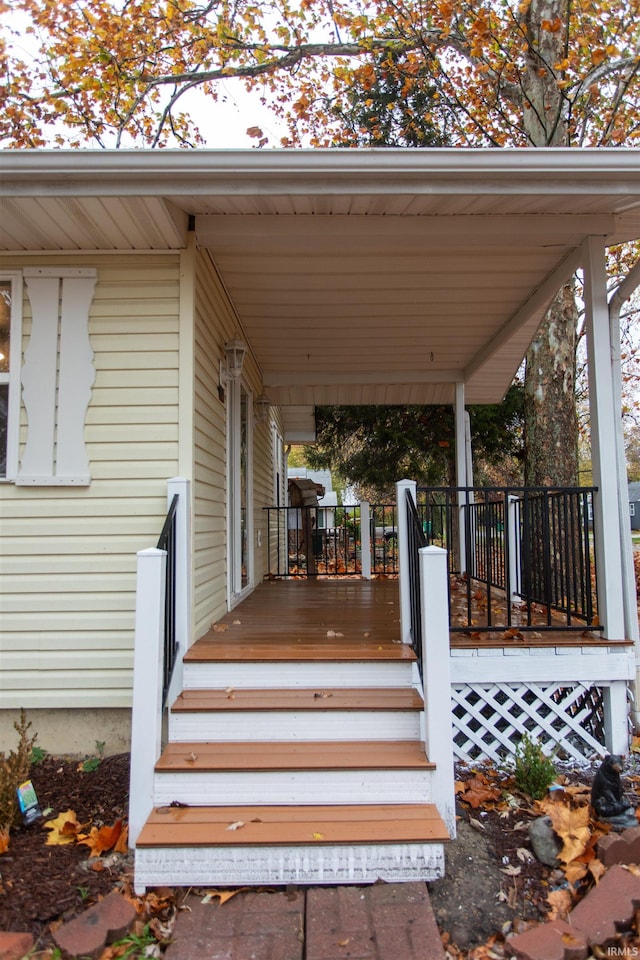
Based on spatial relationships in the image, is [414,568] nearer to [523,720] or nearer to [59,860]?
[523,720]

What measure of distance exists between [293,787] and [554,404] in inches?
277

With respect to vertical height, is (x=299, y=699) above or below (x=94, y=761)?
above

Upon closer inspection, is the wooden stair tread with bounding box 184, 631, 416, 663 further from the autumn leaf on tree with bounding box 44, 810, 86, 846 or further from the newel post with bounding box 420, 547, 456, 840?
the autumn leaf on tree with bounding box 44, 810, 86, 846

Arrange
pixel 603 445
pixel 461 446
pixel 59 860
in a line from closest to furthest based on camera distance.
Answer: pixel 59 860
pixel 603 445
pixel 461 446

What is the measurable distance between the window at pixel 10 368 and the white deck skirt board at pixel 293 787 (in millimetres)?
2034

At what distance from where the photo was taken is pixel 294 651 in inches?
121

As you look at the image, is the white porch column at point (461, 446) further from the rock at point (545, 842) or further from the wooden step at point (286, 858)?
the wooden step at point (286, 858)

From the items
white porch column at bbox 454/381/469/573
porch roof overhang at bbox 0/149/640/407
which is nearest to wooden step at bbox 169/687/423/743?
porch roof overhang at bbox 0/149/640/407

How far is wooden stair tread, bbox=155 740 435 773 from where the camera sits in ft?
7.98

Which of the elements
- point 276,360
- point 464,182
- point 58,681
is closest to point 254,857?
point 58,681

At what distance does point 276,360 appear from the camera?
6.52m

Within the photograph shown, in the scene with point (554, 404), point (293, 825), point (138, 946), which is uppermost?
point (554, 404)

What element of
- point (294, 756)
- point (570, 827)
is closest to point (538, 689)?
point (570, 827)

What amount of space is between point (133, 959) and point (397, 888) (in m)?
0.94
